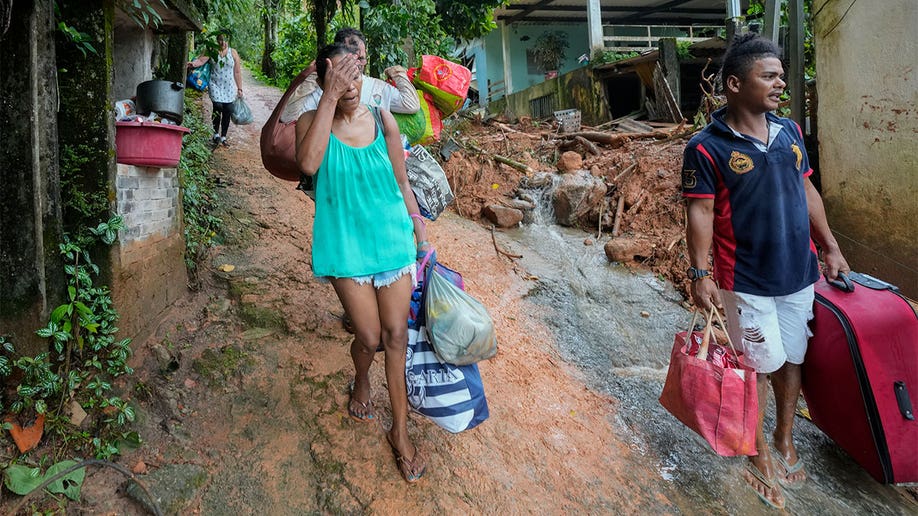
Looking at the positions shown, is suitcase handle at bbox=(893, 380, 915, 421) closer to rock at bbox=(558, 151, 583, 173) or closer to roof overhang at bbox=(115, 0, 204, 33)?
roof overhang at bbox=(115, 0, 204, 33)

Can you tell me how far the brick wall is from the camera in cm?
279

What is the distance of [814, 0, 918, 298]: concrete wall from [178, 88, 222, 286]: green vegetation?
18.0 ft

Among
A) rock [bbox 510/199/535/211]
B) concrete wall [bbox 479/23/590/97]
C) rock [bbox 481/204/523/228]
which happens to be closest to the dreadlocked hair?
rock [bbox 481/204/523/228]

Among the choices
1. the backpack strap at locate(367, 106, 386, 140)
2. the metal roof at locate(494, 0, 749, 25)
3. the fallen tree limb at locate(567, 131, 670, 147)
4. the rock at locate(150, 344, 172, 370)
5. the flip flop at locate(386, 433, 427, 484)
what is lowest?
the flip flop at locate(386, 433, 427, 484)

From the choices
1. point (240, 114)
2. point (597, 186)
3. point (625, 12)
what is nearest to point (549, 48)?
point (625, 12)

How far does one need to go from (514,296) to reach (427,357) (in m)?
2.28

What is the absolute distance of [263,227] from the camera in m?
4.48

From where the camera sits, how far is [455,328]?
216 cm

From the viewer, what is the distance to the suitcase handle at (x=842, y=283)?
248cm

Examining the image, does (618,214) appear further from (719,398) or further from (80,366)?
(80,366)

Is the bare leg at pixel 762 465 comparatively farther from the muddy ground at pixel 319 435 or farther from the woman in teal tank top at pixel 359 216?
the woman in teal tank top at pixel 359 216

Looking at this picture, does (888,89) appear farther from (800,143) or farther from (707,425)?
(707,425)

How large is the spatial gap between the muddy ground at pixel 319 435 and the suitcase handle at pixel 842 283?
100 centimetres

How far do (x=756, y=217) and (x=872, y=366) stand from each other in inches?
34.1
